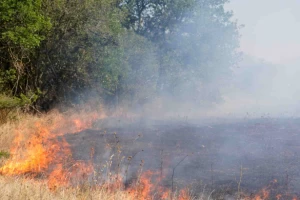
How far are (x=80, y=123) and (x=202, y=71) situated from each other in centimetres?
1561

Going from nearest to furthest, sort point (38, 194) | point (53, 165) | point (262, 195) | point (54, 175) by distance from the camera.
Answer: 1. point (38, 194)
2. point (262, 195)
3. point (54, 175)
4. point (53, 165)

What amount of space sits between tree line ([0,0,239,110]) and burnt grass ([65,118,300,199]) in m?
3.63

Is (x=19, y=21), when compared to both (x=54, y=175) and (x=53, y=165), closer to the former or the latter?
(x=53, y=165)

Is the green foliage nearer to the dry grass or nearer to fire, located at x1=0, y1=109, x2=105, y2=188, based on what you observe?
fire, located at x1=0, y1=109, x2=105, y2=188

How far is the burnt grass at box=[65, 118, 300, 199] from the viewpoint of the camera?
29.7 ft

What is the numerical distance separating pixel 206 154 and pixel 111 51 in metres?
11.3

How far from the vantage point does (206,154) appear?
12336 mm

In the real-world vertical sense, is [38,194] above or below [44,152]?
above

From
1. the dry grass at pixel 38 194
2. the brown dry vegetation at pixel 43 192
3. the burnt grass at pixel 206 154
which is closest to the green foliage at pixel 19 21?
the burnt grass at pixel 206 154

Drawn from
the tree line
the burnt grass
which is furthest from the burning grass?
the tree line

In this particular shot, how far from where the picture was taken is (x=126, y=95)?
26281 mm

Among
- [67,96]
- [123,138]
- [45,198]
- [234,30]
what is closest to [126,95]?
[67,96]

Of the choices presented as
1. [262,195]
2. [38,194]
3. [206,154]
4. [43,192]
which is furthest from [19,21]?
[262,195]

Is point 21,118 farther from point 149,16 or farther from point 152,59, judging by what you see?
point 149,16
